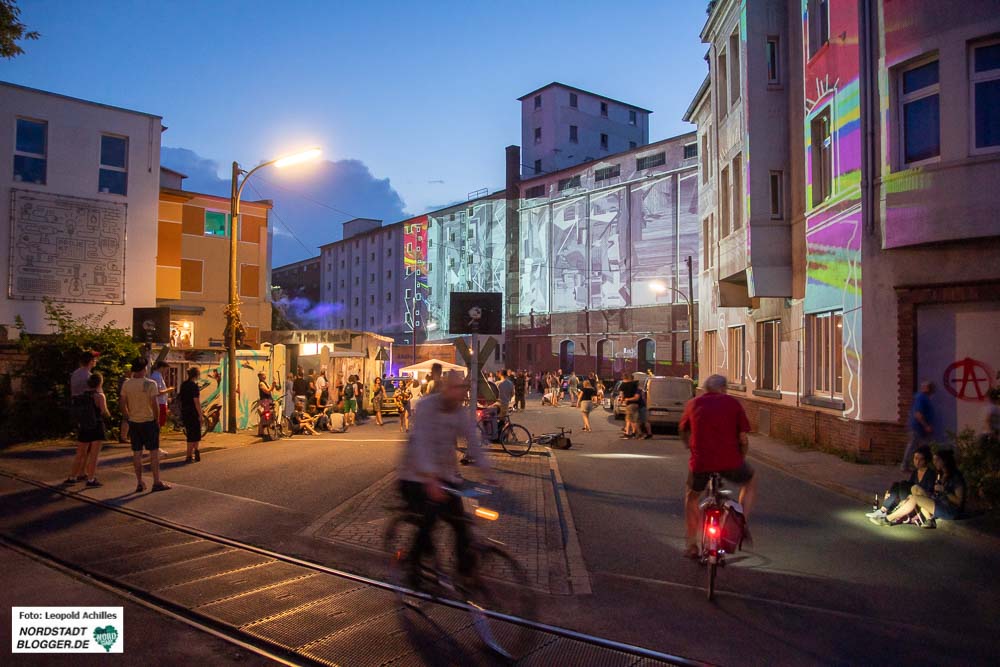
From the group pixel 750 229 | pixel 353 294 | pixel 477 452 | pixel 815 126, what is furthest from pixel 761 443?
pixel 353 294

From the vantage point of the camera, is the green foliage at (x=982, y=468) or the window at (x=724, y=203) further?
the window at (x=724, y=203)

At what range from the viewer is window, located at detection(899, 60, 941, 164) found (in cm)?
1348

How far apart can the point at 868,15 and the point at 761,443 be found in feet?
31.8

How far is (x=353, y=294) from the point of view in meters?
81.1

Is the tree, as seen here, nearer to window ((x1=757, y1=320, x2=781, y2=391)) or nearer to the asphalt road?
the asphalt road

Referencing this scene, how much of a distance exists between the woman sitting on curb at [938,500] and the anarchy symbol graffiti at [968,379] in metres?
5.03

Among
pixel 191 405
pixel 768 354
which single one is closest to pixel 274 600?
pixel 191 405

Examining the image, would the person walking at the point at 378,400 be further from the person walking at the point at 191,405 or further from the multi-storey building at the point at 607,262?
the multi-storey building at the point at 607,262

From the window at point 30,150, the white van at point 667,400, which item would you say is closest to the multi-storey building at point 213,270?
the window at point 30,150

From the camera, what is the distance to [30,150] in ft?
81.0

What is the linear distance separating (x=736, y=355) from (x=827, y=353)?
7337 millimetres

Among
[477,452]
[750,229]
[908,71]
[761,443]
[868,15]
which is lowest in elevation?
[761,443]

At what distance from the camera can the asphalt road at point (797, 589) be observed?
193 inches

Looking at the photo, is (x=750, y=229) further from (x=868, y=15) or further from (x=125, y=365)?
(x=125, y=365)
